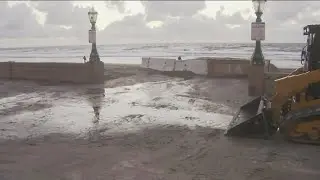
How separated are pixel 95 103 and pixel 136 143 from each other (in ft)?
18.3

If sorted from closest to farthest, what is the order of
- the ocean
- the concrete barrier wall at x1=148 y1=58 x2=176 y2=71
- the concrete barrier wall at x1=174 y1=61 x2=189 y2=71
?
the concrete barrier wall at x1=174 y1=61 x2=189 y2=71 < the concrete barrier wall at x1=148 y1=58 x2=176 y2=71 < the ocean

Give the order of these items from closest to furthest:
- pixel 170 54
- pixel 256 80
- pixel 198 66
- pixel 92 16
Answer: pixel 256 80 → pixel 92 16 → pixel 198 66 → pixel 170 54

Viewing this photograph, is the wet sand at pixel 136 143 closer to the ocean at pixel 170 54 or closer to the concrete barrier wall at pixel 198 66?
the concrete barrier wall at pixel 198 66

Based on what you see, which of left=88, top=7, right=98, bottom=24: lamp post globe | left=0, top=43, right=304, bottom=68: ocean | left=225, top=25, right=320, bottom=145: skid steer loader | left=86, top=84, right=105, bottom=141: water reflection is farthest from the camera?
left=0, top=43, right=304, bottom=68: ocean

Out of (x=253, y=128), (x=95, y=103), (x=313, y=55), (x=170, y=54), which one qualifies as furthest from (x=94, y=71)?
(x=170, y=54)

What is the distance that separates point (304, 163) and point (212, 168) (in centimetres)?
166

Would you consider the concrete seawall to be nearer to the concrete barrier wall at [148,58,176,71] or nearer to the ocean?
the concrete barrier wall at [148,58,176,71]

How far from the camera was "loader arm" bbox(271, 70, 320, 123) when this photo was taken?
8156mm

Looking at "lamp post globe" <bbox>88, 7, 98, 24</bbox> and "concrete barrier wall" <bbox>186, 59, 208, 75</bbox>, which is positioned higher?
"lamp post globe" <bbox>88, 7, 98, 24</bbox>

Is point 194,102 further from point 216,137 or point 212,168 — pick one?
point 212,168

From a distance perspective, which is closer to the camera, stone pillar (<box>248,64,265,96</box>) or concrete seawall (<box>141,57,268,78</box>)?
stone pillar (<box>248,64,265,96</box>)

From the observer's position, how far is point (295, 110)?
27.5 feet

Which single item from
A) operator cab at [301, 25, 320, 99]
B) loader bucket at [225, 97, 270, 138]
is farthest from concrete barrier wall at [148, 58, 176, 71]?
loader bucket at [225, 97, 270, 138]

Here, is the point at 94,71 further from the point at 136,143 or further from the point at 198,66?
the point at 136,143
